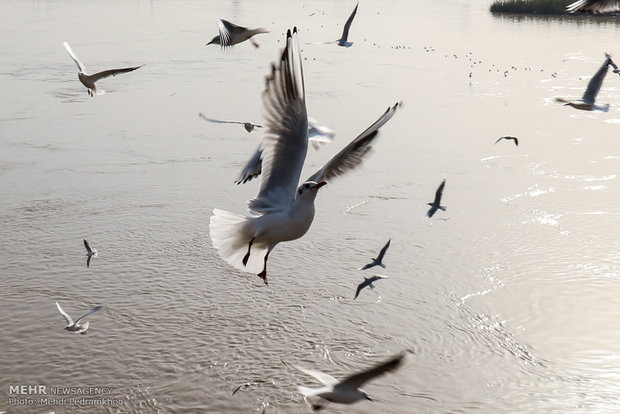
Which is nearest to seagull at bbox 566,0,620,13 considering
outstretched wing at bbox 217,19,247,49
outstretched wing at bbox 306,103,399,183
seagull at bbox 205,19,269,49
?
outstretched wing at bbox 306,103,399,183

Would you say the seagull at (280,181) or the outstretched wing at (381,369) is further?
the seagull at (280,181)

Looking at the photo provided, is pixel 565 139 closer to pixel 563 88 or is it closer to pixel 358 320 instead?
pixel 563 88

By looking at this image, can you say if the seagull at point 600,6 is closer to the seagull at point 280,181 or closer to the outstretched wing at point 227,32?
the seagull at point 280,181

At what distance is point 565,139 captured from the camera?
54.1 feet

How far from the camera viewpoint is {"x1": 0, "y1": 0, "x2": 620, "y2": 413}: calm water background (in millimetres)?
8000

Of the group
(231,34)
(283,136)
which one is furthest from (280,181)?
(231,34)

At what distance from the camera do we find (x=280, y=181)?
6.16 m

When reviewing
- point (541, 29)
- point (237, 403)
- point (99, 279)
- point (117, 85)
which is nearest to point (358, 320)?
point (237, 403)

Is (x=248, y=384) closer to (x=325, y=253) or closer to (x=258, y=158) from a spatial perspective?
(x=258, y=158)

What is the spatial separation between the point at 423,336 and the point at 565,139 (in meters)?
9.01

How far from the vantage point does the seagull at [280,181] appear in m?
5.85

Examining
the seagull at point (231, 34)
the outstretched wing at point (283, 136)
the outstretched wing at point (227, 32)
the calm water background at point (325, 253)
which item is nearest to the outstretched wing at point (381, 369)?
the outstretched wing at point (283, 136)

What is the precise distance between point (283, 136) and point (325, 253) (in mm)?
4905

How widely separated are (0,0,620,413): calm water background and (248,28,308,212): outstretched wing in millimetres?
2321
